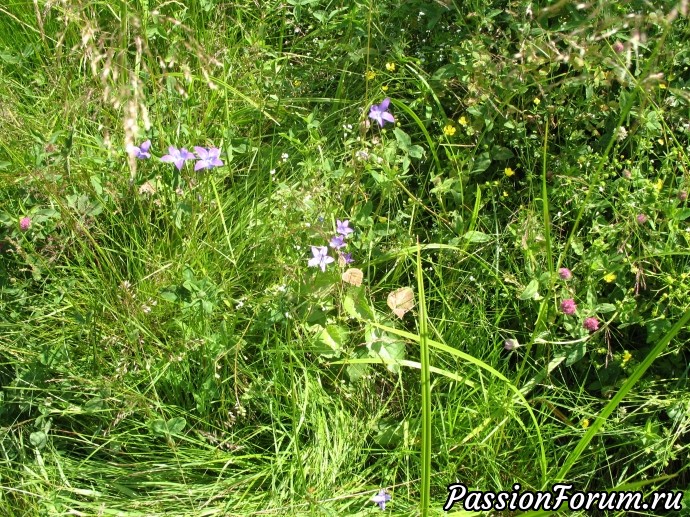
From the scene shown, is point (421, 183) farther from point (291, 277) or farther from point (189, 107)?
point (189, 107)

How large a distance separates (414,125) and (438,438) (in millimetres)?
1123

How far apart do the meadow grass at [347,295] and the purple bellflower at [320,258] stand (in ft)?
0.12

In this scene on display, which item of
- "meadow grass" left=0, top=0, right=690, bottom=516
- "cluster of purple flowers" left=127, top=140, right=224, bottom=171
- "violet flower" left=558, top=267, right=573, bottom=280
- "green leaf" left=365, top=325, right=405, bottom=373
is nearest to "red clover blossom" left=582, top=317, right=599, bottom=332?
"meadow grass" left=0, top=0, right=690, bottom=516

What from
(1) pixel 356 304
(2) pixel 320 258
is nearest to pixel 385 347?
(1) pixel 356 304

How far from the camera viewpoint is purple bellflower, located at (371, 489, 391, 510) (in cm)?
183

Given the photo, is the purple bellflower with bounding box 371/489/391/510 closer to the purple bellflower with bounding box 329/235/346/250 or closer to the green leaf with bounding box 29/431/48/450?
the purple bellflower with bounding box 329/235/346/250

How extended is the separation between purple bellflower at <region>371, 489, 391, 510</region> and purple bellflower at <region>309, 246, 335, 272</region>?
0.61m

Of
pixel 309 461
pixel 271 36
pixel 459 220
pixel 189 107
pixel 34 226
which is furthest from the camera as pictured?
pixel 271 36

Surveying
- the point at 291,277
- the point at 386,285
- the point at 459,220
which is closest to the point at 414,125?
the point at 459,220

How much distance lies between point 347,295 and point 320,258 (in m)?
0.17

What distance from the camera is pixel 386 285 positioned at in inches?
87.5

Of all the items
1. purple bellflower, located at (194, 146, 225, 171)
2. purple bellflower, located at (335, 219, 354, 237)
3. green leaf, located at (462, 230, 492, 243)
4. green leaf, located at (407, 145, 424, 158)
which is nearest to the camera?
purple bellflower, located at (194, 146, 225, 171)

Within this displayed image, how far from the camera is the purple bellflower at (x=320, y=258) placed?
1.93 metres

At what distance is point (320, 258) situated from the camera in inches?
76.7
